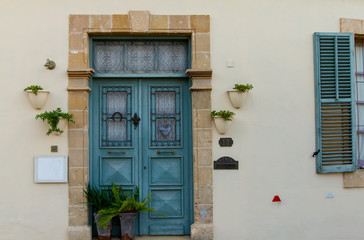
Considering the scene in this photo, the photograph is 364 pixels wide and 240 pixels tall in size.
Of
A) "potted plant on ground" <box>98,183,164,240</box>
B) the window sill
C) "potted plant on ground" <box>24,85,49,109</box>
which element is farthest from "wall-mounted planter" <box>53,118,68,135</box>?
the window sill

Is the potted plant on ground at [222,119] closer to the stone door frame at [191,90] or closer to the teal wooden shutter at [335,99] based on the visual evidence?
the stone door frame at [191,90]

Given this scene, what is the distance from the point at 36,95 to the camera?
534cm

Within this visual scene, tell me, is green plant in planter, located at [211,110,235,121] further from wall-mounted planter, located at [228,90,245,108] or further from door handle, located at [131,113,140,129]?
door handle, located at [131,113,140,129]

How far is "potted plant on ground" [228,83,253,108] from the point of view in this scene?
543 cm

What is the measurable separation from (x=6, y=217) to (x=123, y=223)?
1446mm

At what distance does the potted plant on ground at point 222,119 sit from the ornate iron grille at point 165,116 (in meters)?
0.55

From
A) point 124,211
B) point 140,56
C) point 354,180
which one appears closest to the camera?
point 124,211

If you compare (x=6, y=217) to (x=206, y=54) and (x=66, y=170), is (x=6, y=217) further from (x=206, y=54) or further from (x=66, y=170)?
(x=206, y=54)

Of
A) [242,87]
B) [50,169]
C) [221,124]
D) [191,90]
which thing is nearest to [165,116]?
[191,90]

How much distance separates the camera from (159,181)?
5734 millimetres

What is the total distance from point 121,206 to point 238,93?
1986mm

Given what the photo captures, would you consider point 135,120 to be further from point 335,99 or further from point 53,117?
point 335,99

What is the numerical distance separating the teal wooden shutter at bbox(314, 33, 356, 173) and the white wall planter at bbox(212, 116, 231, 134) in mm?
1175

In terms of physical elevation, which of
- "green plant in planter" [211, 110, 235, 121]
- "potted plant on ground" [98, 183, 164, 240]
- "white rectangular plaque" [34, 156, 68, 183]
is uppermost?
"green plant in planter" [211, 110, 235, 121]
